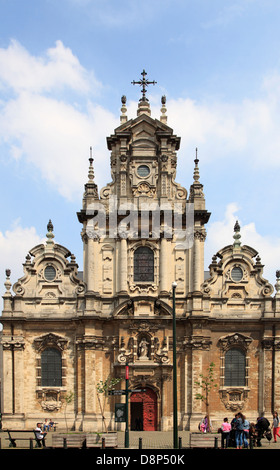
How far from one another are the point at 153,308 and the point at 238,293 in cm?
608

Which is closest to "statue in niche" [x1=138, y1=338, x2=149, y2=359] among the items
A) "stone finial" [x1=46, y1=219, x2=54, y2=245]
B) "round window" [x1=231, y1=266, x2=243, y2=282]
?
"round window" [x1=231, y1=266, x2=243, y2=282]

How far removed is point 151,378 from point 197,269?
7833 millimetres

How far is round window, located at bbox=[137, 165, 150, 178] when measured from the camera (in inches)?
1831

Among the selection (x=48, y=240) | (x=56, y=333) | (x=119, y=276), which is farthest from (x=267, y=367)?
(x=48, y=240)

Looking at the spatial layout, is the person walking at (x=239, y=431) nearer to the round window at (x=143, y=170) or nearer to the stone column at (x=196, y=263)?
the stone column at (x=196, y=263)

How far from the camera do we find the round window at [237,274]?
45.6 meters

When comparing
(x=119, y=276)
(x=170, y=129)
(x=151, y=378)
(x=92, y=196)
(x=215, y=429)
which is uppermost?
(x=170, y=129)

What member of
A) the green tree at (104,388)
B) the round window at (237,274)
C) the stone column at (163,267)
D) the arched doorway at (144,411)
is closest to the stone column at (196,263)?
the stone column at (163,267)

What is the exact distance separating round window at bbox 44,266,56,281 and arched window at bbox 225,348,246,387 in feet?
42.4

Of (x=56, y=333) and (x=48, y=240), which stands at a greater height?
(x=48, y=240)

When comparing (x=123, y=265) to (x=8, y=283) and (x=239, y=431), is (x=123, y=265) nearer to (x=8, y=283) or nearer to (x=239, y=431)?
(x=8, y=283)

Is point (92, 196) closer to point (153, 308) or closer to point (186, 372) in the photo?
point (153, 308)

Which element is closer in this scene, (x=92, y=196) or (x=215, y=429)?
(x=215, y=429)

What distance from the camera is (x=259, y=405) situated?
1724 inches
